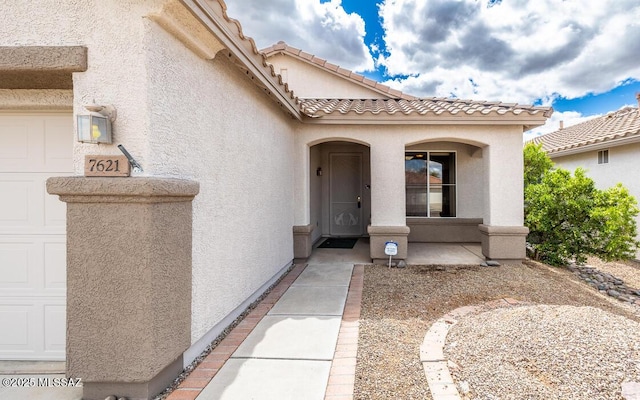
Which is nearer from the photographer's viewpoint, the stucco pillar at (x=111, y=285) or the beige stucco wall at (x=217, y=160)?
the stucco pillar at (x=111, y=285)

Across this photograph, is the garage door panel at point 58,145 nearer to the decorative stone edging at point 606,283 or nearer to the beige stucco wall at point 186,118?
the beige stucco wall at point 186,118

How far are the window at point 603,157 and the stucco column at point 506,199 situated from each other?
21.8 ft

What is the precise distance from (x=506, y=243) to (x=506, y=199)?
1.18 meters

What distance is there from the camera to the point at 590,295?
5961 mm

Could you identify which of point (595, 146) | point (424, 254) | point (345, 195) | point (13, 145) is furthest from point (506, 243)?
point (13, 145)

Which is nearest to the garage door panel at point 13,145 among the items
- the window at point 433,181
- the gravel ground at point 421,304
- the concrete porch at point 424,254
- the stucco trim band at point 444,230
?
the gravel ground at point 421,304

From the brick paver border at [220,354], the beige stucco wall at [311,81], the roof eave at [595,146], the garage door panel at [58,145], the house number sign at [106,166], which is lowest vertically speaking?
the brick paver border at [220,354]

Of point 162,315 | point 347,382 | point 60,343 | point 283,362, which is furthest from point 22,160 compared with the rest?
point 347,382

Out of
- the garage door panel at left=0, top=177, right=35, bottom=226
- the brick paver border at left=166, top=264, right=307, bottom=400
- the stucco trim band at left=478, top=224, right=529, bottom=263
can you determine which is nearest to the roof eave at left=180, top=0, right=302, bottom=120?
the garage door panel at left=0, top=177, right=35, bottom=226

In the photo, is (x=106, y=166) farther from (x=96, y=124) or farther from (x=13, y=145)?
(x=13, y=145)

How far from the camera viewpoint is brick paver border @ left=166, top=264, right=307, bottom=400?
115 inches

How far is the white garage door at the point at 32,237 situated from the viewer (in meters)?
3.39

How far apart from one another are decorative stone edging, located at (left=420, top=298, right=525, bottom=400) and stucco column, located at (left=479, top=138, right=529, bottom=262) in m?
2.95

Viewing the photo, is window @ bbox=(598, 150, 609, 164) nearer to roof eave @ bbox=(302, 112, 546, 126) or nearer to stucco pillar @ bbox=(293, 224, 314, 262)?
roof eave @ bbox=(302, 112, 546, 126)
